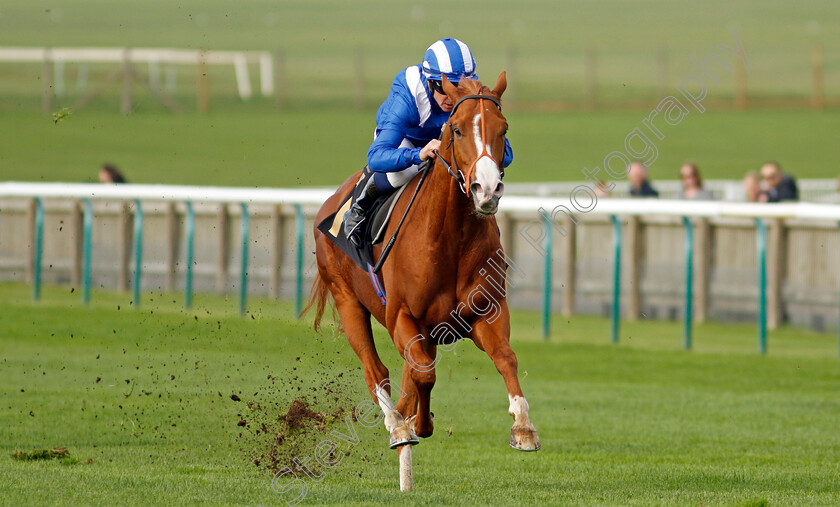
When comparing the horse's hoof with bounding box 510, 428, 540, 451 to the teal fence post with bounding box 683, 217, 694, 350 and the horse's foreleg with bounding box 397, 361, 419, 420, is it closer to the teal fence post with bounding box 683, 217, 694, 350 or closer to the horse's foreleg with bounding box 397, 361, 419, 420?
the horse's foreleg with bounding box 397, 361, 419, 420

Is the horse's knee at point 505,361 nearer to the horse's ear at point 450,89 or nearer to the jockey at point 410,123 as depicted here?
the jockey at point 410,123

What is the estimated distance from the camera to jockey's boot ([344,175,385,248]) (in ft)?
20.5

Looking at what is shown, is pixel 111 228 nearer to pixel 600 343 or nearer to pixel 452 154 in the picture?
pixel 600 343

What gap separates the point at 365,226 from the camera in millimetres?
6246

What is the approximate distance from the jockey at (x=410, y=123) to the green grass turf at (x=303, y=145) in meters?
17.6

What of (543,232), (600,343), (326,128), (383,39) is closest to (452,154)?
(600,343)

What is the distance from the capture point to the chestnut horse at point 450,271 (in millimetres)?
5180

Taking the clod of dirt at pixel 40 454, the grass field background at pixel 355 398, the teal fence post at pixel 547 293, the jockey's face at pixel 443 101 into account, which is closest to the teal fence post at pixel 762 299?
the grass field background at pixel 355 398

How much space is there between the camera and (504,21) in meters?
64.4

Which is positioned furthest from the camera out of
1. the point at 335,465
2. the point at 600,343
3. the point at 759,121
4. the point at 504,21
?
the point at 504,21

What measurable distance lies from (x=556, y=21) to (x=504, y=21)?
2.58 meters

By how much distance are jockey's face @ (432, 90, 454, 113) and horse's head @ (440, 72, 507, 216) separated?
0.24 meters

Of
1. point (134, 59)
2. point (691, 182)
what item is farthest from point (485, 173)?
point (134, 59)

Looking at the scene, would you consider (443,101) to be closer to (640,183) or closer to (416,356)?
(416,356)
